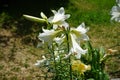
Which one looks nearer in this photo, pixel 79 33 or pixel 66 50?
pixel 79 33

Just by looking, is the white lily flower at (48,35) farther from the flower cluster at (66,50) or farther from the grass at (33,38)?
the grass at (33,38)

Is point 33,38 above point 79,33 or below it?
→ above

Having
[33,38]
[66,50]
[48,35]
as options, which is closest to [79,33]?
[48,35]

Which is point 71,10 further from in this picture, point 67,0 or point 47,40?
point 47,40

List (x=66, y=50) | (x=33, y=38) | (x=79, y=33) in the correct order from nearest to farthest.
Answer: (x=79, y=33), (x=66, y=50), (x=33, y=38)

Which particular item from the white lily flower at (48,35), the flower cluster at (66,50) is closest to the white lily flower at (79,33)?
the flower cluster at (66,50)

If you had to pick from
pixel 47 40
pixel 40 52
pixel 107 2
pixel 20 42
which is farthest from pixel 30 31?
pixel 47 40

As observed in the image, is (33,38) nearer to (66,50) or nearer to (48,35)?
(66,50)

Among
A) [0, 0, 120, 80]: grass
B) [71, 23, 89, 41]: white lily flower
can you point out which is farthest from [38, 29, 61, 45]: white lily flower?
[0, 0, 120, 80]: grass

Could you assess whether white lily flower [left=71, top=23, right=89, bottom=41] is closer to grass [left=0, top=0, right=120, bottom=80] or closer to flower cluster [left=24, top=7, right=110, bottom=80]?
flower cluster [left=24, top=7, right=110, bottom=80]

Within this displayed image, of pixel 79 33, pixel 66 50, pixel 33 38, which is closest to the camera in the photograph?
pixel 79 33
